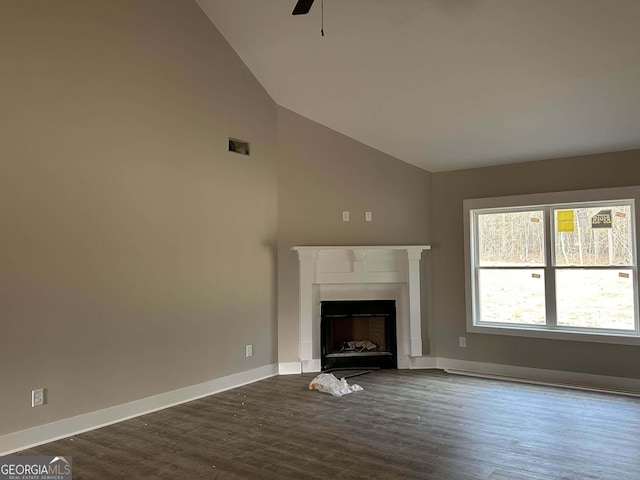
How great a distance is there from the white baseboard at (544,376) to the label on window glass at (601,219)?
1.52 m

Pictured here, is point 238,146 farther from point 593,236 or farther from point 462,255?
point 593,236

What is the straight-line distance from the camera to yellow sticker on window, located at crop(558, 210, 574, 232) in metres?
4.89

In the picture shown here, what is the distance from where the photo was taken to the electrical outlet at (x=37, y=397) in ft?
10.8

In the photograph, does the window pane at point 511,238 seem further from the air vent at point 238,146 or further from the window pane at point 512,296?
the air vent at point 238,146

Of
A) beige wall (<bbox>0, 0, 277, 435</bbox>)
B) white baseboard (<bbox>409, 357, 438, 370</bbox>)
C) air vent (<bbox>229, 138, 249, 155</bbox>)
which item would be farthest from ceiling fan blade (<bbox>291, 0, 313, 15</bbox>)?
white baseboard (<bbox>409, 357, 438, 370</bbox>)

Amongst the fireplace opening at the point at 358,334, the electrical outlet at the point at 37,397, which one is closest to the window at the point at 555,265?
the fireplace opening at the point at 358,334

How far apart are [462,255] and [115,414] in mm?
3975

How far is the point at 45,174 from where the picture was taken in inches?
133

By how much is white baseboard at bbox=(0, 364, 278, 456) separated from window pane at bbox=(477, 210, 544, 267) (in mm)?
2960

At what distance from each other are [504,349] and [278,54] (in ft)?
13.3

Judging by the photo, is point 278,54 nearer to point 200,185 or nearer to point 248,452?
point 200,185

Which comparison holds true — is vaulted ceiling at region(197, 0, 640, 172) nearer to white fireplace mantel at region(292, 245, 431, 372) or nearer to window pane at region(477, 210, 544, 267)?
window pane at region(477, 210, 544, 267)

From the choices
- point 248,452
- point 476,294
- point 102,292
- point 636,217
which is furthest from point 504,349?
point 102,292

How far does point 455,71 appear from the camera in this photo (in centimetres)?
410
